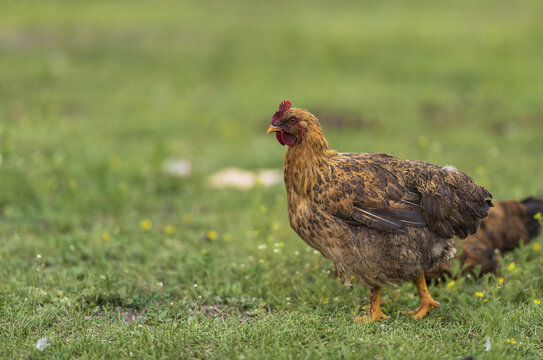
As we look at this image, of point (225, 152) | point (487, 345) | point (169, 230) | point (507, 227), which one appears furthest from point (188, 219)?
point (487, 345)

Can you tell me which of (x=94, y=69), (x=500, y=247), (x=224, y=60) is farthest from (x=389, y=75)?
(x=500, y=247)

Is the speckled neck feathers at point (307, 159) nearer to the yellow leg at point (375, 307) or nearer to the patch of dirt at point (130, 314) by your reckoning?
the yellow leg at point (375, 307)

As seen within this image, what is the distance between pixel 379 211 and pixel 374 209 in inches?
1.6

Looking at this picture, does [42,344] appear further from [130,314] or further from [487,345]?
[487,345]

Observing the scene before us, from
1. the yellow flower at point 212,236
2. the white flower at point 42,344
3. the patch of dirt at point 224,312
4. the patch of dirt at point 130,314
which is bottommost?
the patch of dirt at point 130,314

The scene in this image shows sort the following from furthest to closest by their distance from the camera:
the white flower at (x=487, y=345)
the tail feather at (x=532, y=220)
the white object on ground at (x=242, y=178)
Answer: the white object on ground at (x=242, y=178) < the tail feather at (x=532, y=220) < the white flower at (x=487, y=345)

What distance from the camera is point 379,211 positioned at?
423 cm

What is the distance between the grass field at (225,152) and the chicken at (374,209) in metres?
0.46

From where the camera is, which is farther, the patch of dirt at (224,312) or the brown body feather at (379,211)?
the patch of dirt at (224,312)

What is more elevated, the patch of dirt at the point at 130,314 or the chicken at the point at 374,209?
the chicken at the point at 374,209

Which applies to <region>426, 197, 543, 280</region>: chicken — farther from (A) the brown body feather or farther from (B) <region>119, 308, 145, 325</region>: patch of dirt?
(B) <region>119, 308, 145, 325</region>: patch of dirt

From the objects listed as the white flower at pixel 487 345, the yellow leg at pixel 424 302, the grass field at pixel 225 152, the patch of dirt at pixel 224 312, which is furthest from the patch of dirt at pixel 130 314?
the white flower at pixel 487 345

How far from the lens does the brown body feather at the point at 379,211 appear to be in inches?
167

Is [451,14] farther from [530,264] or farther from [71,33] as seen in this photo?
[530,264]
